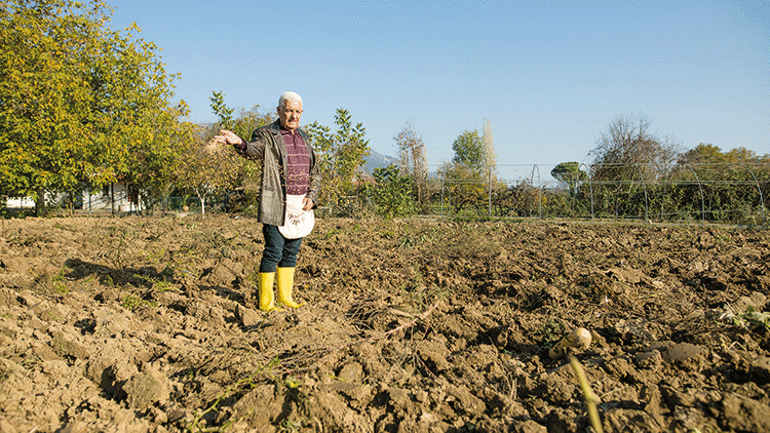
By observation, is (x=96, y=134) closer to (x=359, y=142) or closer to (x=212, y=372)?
(x=359, y=142)

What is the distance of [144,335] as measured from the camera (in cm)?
307

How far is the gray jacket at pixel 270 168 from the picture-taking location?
11.7ft

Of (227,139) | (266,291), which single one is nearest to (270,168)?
(227,139)

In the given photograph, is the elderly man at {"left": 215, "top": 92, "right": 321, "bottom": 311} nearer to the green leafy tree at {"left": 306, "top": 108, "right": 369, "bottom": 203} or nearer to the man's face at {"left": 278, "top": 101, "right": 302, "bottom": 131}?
the man's face at {"left": 278, "top": 101, "right": 302, "bottom": 131}

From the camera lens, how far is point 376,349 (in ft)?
9.21

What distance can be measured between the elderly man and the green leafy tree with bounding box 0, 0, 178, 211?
11.2 m

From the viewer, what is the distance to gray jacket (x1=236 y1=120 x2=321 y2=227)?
3.56 meters

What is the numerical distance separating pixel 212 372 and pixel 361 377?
80 centimetres

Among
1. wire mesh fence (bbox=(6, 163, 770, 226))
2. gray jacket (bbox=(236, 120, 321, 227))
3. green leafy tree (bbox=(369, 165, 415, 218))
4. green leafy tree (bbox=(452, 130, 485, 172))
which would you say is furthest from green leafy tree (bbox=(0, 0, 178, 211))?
green leafy tree (bbox=(452, 130, 485, 172))

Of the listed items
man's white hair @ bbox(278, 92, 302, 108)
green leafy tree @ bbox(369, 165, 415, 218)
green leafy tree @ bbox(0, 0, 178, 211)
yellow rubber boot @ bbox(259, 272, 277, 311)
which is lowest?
yellow rubber boot @ bbox(259, 272, 277, 311)

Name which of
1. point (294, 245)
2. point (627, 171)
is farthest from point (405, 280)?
point (627, 171)

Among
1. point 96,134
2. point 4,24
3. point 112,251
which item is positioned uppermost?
point 4,24

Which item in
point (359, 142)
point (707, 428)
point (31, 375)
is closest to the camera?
point (707, 428)

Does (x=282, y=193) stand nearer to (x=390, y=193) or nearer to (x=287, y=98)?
(x=287, y=98)
